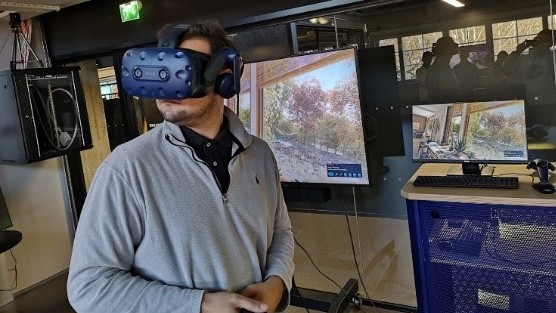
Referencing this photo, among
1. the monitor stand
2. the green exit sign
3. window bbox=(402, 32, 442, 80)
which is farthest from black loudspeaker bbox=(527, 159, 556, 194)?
the green exit sign

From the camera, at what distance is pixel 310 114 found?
103 inches

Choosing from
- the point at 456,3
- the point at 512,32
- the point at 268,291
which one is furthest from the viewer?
the point at 456,3

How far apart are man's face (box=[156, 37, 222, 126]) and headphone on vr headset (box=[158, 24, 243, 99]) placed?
2 cm

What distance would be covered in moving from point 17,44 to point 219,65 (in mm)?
3379

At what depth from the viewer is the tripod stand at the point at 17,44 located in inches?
128

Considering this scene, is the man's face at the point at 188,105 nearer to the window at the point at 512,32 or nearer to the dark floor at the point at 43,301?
the window at the point at 512,32

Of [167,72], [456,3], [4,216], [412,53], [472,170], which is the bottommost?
[4,216]

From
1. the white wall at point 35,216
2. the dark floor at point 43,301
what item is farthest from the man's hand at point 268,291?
the white wall at point 35,216

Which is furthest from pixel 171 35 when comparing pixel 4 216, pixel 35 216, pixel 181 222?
pixel 35 216

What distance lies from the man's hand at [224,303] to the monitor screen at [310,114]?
67.1 inches

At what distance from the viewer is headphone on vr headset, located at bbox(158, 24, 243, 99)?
92cm

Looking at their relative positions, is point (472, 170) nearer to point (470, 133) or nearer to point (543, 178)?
point (470, 133)

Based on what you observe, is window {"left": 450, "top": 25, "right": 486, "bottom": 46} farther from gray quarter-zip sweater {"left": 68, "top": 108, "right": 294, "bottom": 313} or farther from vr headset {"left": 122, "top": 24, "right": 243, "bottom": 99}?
vr headset {"left": 122, "top": 24, "right": 243, "bottom": 99}

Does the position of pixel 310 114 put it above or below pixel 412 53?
below
